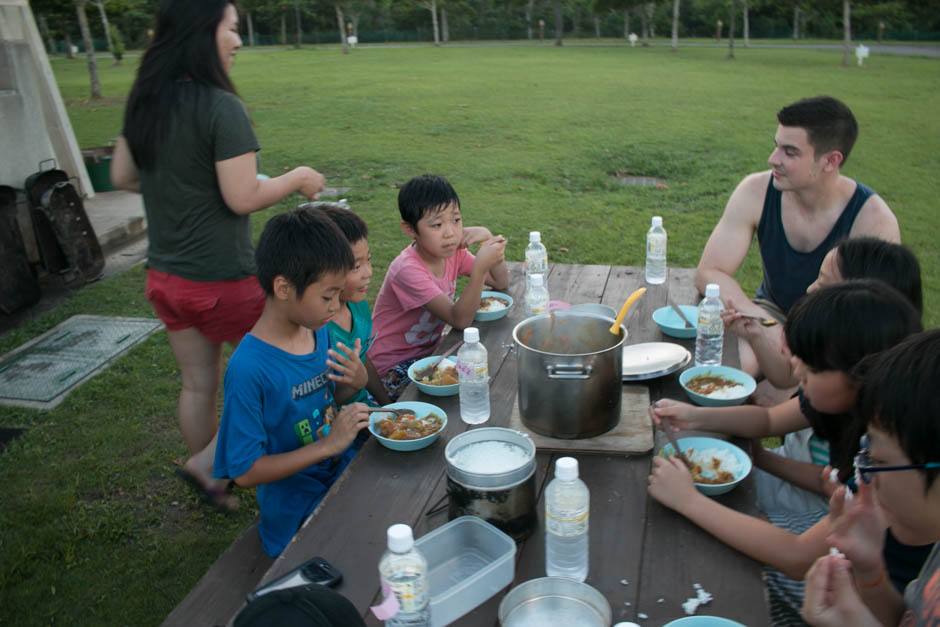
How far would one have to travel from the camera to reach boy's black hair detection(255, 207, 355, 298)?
92.0 inches

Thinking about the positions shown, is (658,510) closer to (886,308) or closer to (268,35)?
(886,308)

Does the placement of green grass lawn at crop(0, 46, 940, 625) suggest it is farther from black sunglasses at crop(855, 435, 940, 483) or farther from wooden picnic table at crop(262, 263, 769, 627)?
black sunglasses at crop(855, 435, 940, 483)

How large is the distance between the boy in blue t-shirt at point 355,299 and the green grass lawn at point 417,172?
1.14 m

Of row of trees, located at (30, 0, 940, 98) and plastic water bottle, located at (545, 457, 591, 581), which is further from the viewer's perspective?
row of trees, located at (30, 0, 940, 98)

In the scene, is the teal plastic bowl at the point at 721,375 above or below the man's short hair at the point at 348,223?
below

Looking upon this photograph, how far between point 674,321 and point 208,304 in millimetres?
2011

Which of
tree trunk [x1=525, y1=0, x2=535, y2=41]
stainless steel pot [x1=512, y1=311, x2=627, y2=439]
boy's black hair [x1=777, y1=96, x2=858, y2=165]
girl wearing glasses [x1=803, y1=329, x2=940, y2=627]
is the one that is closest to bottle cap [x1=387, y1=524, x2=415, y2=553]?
stainless steel pot [x1=512, y1=311, x2=627, y2=439]

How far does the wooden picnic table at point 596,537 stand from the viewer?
1541 millimetres

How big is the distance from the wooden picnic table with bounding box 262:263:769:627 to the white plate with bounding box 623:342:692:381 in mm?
336

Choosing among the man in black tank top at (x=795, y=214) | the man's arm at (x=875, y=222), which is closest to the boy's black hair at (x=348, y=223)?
the man in black tank top at (x=795, y=214)

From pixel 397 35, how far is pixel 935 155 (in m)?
51.6

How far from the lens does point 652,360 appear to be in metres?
2.58

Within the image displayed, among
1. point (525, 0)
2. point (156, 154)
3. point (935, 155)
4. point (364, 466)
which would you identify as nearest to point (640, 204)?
point (935, 155)

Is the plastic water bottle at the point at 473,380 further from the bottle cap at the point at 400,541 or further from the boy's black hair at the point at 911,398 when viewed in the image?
the boy's black hair at the point at 911,398
